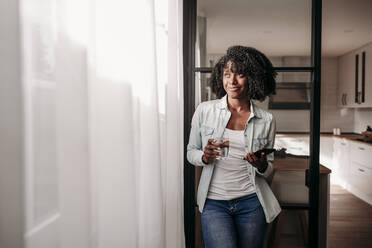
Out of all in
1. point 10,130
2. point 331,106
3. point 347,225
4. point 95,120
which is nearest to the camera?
point 10,130

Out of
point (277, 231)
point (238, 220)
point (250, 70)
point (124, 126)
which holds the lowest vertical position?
point (277, 231)

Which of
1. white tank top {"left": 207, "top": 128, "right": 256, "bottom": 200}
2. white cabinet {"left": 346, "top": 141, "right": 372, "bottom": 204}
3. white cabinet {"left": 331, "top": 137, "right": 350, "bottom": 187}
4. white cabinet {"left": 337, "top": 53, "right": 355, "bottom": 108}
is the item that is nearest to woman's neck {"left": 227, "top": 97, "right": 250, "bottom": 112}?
white tank top {"left": 207, "top": 128, "right": 256, "bottom": 200}

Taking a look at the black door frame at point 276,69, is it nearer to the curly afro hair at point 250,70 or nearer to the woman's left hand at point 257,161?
the curly afro hair at point 250,70

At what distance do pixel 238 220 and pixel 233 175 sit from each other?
0.23 metres

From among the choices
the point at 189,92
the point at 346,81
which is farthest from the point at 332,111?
the point at 189,92

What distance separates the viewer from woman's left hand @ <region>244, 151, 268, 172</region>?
1360mm

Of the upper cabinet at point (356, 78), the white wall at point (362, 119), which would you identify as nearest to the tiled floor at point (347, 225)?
the white wall at point (362, 119)

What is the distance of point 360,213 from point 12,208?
4.26m

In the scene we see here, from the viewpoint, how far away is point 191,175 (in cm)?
185

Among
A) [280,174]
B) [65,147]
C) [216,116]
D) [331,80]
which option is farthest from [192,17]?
[331,80]

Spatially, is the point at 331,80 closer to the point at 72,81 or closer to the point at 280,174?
the point at 280,174

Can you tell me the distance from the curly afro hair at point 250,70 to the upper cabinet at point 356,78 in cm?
363

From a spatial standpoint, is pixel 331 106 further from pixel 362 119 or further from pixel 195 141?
pixel 195 141

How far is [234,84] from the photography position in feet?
5.12
